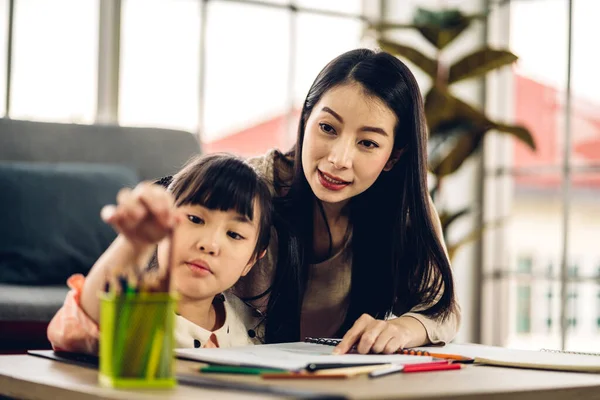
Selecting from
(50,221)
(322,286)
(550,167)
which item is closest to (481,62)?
(550,167)

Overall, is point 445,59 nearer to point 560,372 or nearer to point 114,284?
point 560,372

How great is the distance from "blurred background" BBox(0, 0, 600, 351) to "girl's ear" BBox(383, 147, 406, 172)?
6.20 ft

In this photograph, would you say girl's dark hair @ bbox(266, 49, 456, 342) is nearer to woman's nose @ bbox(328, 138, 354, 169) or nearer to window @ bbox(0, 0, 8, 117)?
woman's nose @ bbox(328, 138, 354, 169)

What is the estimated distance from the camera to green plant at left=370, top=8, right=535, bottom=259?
11.9ft

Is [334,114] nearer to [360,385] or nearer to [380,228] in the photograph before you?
[380,228]

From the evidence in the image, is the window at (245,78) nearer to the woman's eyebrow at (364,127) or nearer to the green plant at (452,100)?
the green plant at (452,100)

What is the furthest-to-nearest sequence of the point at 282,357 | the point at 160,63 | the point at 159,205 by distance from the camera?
1. the point at 160,63
2. the point at 282,357
3. the point at 159,205

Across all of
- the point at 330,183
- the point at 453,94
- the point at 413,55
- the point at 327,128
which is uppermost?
the point at 413,55

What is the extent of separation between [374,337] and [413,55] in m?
2.63

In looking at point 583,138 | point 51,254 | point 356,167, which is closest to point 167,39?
point 51,254

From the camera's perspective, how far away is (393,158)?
1.81 metres

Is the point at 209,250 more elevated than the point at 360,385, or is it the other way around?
the point at 209,250

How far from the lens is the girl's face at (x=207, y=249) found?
53.4 inches

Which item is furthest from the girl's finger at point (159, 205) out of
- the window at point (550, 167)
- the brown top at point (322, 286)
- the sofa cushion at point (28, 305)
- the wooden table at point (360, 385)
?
the window at point (550, 167)
